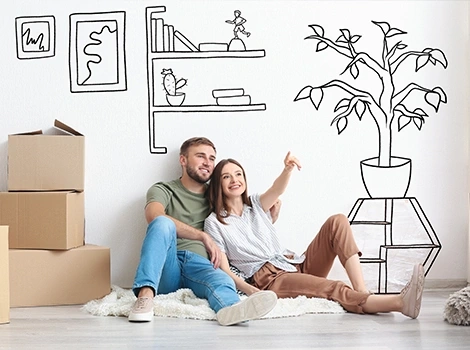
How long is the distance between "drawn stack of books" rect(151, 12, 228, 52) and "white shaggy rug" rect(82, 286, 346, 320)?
1210mm

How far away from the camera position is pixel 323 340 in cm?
252

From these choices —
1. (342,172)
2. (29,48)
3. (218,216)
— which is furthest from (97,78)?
(342,172)

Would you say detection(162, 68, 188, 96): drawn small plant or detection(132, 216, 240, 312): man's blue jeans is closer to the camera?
detection(132, 216, 240, 312): man's blue jeans

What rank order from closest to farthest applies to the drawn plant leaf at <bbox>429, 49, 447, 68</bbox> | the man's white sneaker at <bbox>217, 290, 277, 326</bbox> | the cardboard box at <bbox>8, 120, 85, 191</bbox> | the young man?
the man's white sneaker at <bbox>217, 290, 277, 326</bbox> < the young man < the cardboard box at <bbox>8, 120, 85, 191</bbox> < the drawn plant leaf at <bbox>429, 49, 447, 68</bbox>

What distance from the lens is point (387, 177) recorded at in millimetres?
3770

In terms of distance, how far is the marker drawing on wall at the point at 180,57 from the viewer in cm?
370

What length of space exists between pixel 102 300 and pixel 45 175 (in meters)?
0.60

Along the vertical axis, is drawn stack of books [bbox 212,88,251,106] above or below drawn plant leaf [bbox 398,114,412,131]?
above

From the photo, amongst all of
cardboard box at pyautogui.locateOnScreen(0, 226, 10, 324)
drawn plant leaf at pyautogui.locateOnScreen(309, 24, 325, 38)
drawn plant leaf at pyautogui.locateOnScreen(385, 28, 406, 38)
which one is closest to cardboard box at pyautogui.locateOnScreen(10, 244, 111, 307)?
cardboard box at pyautogui.locateOnScreen(0, 226, 10, 324)

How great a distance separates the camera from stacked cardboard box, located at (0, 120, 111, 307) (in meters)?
3.28

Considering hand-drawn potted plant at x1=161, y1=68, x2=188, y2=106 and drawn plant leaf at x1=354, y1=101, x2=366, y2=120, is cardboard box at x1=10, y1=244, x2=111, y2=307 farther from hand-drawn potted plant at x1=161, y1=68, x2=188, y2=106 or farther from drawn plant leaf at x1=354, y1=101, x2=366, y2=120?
drawn plant leaf at x1=354, y1=101, x2=366, y2=120

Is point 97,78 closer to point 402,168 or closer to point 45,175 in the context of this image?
point 45,175

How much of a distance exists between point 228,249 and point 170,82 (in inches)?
34.8

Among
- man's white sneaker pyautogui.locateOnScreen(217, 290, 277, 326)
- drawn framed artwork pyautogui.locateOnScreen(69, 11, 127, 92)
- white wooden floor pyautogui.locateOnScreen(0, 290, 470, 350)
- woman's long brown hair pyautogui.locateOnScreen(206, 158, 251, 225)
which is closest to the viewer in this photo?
white wooden floor pyautogui.locateOnScreen(0, 290, 470, 350)
